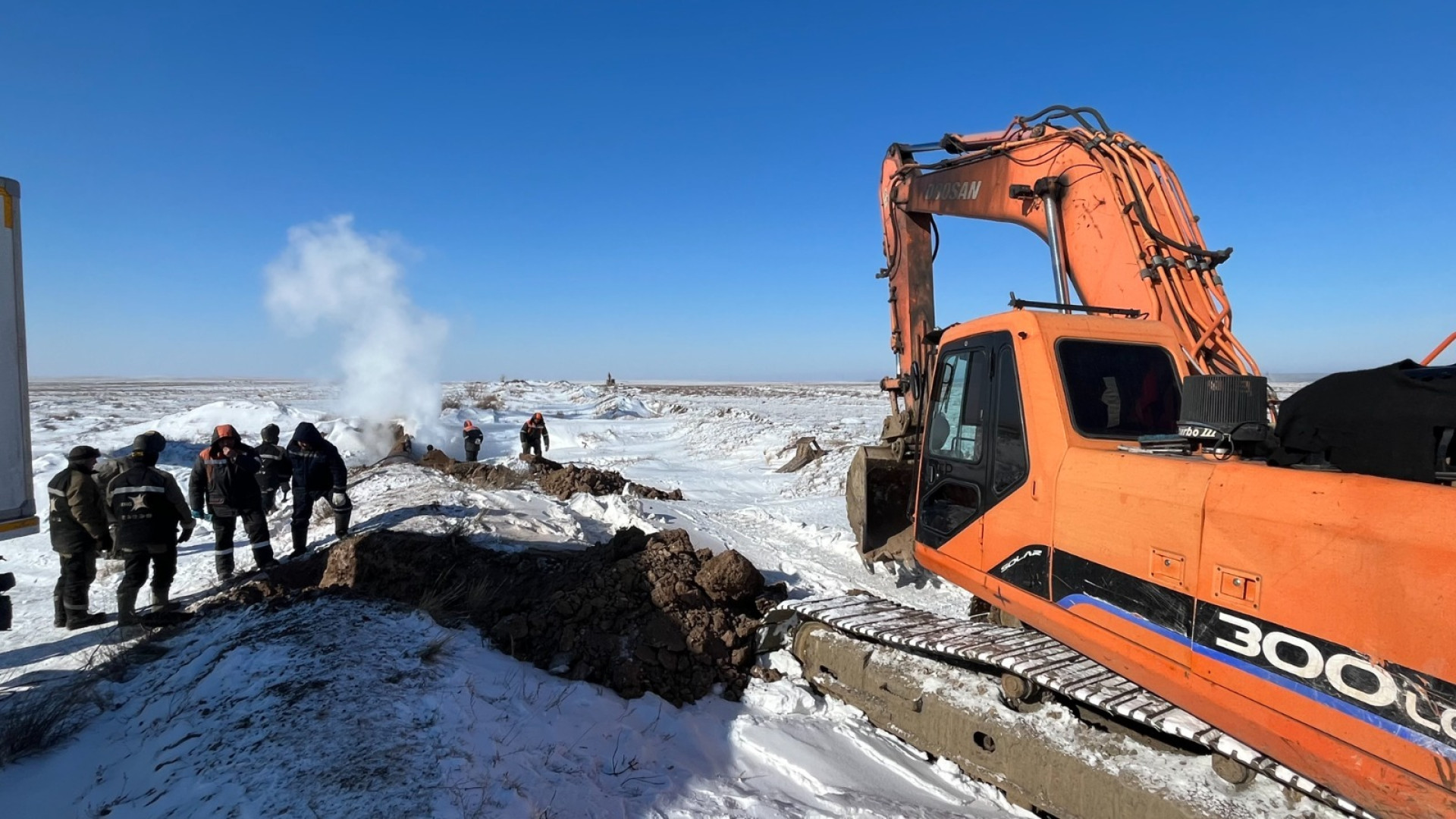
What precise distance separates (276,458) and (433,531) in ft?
8.53

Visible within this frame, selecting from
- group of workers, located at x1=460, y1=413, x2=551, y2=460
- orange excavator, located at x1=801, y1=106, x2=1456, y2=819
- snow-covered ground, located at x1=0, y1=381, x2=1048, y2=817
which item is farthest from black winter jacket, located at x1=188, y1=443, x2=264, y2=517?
group of workers, located at x1=460, y1=413, x2=551, y2=460

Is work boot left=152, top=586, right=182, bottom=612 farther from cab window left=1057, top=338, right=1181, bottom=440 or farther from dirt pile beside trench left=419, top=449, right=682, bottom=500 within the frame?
cab window left=1057, top=338, right=1181, bottom=440

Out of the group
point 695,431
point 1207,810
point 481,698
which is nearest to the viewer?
point 1207,810

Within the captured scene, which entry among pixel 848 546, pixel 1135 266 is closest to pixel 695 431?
pixel 848 546

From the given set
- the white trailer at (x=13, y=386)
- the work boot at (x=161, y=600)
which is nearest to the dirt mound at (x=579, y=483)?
the work boot at (x=161, y=600)

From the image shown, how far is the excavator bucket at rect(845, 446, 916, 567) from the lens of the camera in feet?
21.1

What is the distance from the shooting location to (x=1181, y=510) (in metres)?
2.76

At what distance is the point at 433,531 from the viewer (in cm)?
840

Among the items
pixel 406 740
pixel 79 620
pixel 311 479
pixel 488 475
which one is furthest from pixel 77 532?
pixel 488 475

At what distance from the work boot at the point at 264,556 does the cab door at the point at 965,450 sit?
7325mm

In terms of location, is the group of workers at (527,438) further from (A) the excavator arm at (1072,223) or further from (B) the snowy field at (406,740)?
(A) the excavator arm at (1072,223)

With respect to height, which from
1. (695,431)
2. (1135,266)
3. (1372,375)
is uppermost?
(1135,266)

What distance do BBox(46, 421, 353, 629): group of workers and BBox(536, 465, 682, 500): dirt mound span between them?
427 cm

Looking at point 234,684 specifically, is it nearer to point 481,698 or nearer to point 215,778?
point 215,778
